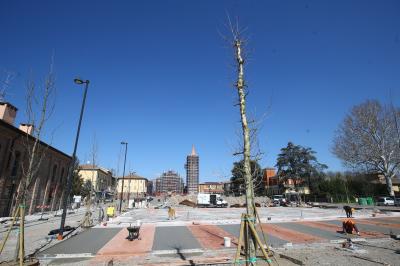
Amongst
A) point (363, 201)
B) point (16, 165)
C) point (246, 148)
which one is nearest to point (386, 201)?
point (363, 201)

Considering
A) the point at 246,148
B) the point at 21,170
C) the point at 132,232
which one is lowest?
the point at 132,232

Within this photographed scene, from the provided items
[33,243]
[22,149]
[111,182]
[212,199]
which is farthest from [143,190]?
[33,243]

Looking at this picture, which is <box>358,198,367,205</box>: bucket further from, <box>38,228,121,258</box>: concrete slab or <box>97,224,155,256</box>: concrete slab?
<box>38,228,121,258</box>: concrete slab

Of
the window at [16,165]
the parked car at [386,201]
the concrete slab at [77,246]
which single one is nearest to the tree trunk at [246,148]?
the concrete slab at [77,246]

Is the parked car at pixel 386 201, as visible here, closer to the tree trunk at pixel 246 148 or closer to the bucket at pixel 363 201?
the bucket at pixel 363 201

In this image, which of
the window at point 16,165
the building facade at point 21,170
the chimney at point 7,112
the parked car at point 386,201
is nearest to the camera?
the building facade at point 21,170

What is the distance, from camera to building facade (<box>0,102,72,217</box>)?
2684 cm

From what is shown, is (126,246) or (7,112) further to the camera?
(7,112)

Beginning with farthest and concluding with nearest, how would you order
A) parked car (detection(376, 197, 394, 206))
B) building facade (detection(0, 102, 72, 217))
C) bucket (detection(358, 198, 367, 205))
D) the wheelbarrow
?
bucket (detection(358, 198, 367, 205)), parked car (detection(376, 197, 394, 206)), building facade (detection(0, 102, 72, 217)), the wheelbarrow

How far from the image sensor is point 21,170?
95.5ft

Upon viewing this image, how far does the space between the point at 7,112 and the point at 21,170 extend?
10373mm

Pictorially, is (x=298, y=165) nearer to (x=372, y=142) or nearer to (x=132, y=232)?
(x=372, y=142)

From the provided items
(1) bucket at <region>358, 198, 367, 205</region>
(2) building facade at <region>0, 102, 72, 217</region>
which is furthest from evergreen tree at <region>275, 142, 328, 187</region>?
(2) building facade at <region>0, 102, 72, 217</region>

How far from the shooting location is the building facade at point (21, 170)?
2684 centimetres
